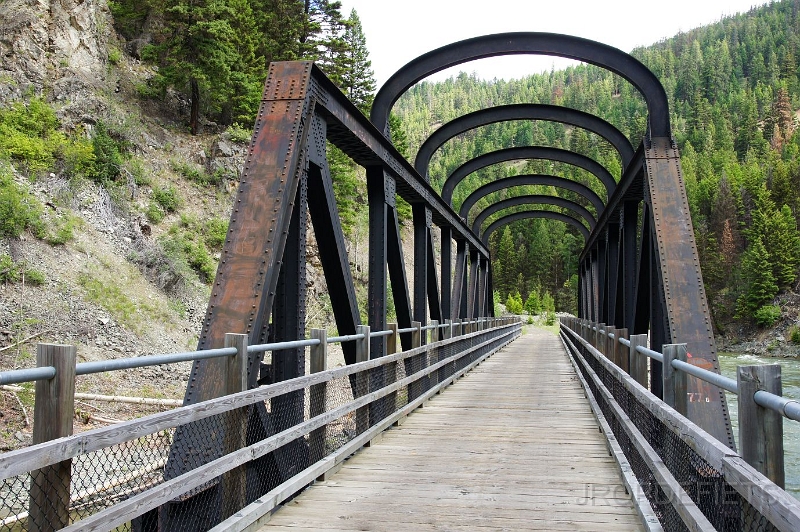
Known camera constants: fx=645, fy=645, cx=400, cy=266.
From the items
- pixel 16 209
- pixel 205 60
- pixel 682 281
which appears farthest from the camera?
pixel 205 60

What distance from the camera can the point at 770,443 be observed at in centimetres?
228

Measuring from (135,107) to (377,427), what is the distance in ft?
85.1

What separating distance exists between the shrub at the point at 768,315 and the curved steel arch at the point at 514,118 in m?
54.3

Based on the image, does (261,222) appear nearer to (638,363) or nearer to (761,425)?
(638,363)

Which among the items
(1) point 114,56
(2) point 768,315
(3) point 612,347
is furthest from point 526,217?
(2) point 768,315

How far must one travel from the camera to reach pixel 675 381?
13.1 ft

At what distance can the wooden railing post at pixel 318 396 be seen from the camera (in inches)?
206

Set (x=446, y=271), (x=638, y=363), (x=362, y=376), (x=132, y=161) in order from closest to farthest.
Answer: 1. (x=638, y=363)
2. (x=362, y=376)
3. (x=446, y=271)
4. (x=132, y=161)

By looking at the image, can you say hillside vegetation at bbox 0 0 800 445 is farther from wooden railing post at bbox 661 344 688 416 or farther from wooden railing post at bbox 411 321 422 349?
wooden railing post at bbox 661 344 688 416

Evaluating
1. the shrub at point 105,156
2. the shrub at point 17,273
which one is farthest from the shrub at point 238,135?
the shrub at point 17,273

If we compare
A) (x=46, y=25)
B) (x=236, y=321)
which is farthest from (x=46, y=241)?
(x=236, y=321)

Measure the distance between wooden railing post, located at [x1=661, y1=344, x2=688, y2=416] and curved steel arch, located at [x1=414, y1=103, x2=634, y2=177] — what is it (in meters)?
10.4

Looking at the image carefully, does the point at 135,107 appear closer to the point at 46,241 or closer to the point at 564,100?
the point at 46,241

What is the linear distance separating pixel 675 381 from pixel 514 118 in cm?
1276
